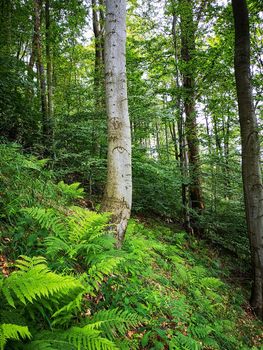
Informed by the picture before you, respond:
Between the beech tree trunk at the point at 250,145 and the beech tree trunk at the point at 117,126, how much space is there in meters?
3.18

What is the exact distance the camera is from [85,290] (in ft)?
6.70

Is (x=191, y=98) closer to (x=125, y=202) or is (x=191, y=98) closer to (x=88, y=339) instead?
(x=125, y=202)

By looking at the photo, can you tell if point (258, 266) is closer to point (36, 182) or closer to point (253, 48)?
point (36, 182)

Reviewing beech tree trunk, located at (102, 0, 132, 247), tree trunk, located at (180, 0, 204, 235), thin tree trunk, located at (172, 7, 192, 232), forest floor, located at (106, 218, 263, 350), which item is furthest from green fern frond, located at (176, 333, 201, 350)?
tree trunk, located at (180, 0, 204, 235)

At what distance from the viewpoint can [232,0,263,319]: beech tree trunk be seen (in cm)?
543

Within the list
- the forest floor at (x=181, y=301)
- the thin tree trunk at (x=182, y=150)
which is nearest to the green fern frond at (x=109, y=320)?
the forest floor at (x=181, y=301)

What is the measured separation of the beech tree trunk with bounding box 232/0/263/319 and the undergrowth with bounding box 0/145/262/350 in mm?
901

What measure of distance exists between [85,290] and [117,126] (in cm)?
221

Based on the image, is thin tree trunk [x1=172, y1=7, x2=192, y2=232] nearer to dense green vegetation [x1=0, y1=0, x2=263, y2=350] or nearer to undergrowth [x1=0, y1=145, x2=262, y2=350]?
dense green vegetation [x1=0, y1=0, x2=263, y2=350]

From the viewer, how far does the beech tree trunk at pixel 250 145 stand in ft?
17.8

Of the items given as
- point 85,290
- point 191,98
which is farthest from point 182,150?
point 85,290

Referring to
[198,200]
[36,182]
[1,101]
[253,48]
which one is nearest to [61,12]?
[1,101]

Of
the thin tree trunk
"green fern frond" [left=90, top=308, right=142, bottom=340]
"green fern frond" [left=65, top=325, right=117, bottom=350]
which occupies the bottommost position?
"green fern frond" [left=90, top=308, right=142, bottom=340]

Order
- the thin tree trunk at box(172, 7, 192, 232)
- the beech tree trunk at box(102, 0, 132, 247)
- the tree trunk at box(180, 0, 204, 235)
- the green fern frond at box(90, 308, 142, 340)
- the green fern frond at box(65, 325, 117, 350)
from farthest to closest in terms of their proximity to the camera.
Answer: the thin tree trunk at box(172, 7, 192, 232), the tree trunk at box(180, 0, 204, 235), the beech tree trunk at box(102, 0, 132, 247), the green fern frond at box(90, 308, 142, 340), the green fern frond at box(65, 325, 117, 350)
